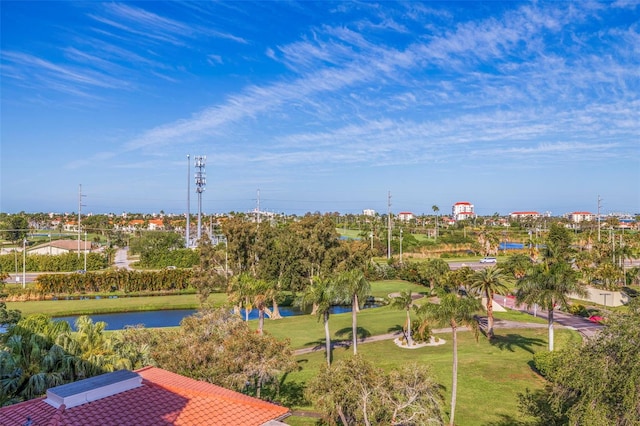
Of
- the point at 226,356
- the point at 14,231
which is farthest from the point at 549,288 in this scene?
the point at 14,231

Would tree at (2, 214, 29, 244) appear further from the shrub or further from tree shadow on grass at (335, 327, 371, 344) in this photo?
the shrub

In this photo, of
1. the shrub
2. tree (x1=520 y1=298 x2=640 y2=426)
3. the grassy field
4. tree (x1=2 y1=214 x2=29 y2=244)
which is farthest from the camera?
tree (x1=2 y1=214 x2=29 y2=244)

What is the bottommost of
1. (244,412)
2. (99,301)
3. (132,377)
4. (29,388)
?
(99,301)

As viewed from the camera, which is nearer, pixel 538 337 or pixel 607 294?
pixel 538 337

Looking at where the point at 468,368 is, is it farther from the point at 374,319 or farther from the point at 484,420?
the point at 374,319

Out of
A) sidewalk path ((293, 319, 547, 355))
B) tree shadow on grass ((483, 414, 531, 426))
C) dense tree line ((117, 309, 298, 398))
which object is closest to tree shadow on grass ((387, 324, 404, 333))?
sidewalk path ((293, 319, 547, 355))

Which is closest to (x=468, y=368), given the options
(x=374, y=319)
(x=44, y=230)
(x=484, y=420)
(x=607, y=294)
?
(x=484, y=420)

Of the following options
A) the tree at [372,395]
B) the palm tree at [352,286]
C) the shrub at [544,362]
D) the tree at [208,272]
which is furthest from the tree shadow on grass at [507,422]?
the tree at [208,272]

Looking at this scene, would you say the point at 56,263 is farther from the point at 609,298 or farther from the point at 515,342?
the point at 609,298
